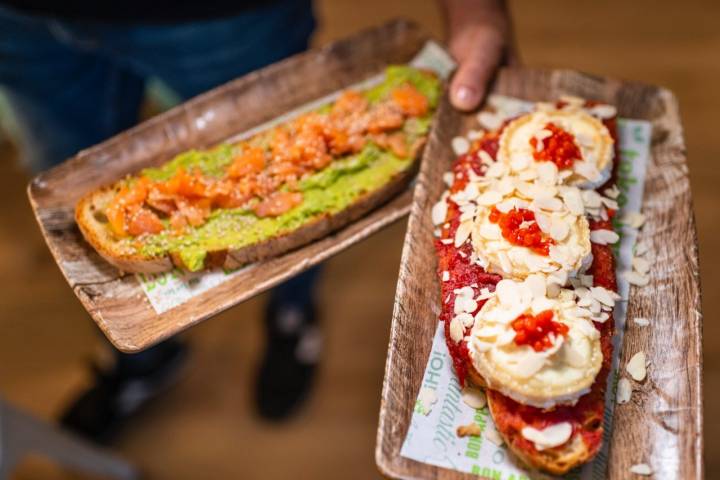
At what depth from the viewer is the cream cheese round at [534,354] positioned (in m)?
1.51

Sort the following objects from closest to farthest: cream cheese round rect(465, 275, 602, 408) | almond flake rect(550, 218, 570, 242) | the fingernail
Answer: cream cheese round rect(465, 275, 602, 408) < almond flake rect(550, 218, 570, 242) < the fingernail

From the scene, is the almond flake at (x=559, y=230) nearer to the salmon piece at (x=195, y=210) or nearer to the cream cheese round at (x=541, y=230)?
the cream cheese round at (x=541, y=230)

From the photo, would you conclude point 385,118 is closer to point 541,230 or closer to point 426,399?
point 541,230

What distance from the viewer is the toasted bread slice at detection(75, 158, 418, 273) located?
6.36 feet

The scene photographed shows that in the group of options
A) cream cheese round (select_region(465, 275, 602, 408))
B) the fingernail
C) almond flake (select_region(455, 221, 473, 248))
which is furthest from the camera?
the fingernail

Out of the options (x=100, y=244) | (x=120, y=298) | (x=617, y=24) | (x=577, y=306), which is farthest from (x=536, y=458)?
(x=617, y=24)

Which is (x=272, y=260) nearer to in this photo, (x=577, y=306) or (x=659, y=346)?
(x=577, y=306)

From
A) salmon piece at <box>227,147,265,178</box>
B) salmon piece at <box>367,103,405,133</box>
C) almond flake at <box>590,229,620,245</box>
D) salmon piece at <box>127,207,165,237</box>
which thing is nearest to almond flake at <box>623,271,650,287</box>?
almond flake at <box>590,229,620,245</box>

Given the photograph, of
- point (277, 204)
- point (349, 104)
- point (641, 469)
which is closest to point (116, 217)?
point (277, 204)

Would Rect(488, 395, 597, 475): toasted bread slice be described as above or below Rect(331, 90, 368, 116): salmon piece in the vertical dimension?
below

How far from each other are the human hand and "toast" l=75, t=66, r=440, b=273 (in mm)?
145

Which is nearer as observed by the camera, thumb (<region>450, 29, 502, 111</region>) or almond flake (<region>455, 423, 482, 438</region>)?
almond flake (<region>455, 423, 482, 438</region>)

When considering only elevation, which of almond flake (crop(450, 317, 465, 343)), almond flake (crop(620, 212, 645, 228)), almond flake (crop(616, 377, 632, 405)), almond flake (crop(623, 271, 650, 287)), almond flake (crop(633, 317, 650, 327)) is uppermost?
almond flake (crop(620, 212, 645, 228))

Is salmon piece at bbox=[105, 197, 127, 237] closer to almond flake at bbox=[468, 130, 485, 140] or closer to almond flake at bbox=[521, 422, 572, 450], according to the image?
almond flake at bbox=[468, 130, 485, 140]
